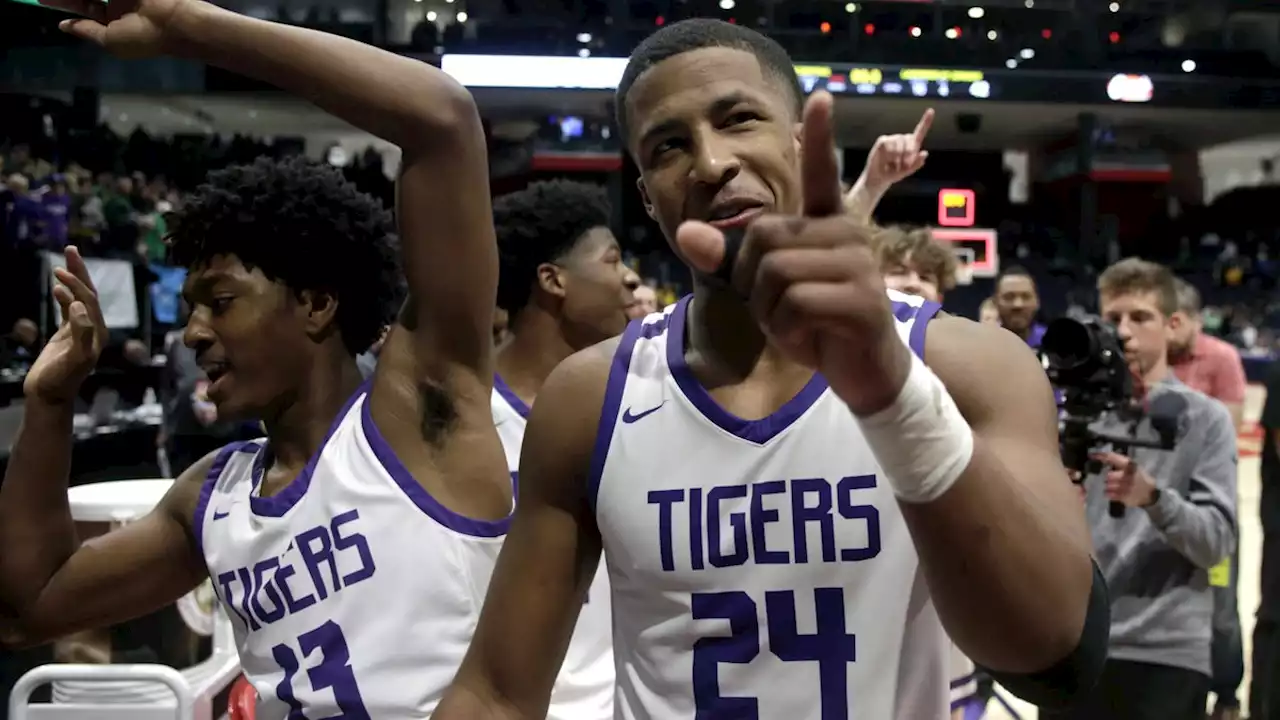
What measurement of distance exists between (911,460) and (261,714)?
1262 millimetres

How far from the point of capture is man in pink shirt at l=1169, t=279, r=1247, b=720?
10.5 feet

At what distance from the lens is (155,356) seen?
8992 millimetres

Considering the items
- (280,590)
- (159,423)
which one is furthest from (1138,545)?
(159,423)

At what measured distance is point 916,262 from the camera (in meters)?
3.43

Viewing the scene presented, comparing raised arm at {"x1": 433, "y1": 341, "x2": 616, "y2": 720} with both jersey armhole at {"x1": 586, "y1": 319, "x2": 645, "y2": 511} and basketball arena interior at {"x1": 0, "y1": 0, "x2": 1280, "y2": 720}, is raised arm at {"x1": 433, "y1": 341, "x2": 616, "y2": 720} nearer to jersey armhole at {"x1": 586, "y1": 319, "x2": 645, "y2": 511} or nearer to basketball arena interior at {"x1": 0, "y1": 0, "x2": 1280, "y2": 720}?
jersey armhole at {"x1": 586, "y1": 319, "x2": 645, "y2": 511}

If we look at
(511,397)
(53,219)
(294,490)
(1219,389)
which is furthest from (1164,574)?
(53,219)

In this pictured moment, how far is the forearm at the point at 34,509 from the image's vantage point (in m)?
1.90

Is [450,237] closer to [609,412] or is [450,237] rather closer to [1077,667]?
[609,412]

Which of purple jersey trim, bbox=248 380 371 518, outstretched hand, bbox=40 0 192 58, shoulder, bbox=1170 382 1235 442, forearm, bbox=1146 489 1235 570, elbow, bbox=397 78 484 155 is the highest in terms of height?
outstretched hand, bbox=40 0 192 58

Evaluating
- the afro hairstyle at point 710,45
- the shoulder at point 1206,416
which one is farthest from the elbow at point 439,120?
the shoulder at point 1206,416

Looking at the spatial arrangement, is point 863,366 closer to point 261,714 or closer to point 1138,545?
point 261,714

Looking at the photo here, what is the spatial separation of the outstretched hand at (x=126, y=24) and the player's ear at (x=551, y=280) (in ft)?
4.57

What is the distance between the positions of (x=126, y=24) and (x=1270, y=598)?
381cm

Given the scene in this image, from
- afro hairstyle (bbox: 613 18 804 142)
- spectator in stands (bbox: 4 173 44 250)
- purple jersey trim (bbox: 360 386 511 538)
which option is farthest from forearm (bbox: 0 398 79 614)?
spectator in stands (bbox: 4 173 44 250)
